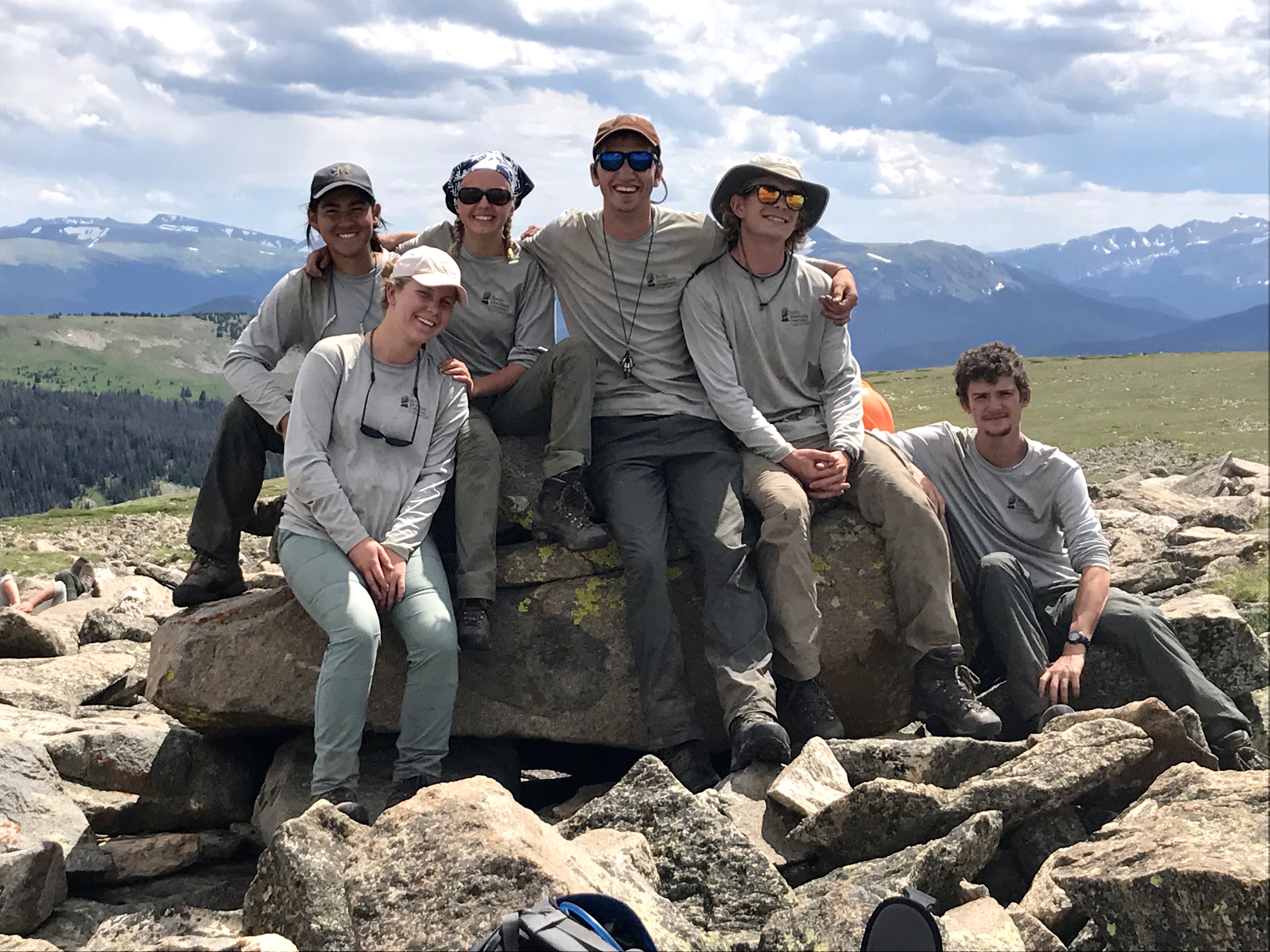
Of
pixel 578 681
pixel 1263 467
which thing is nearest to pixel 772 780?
pixel 578 681


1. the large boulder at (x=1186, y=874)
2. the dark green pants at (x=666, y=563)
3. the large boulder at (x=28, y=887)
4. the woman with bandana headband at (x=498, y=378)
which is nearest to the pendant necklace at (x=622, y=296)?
the woman with bandana headband at (x=498, y=378)

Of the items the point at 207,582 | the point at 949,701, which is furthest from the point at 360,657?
the point at 949,701

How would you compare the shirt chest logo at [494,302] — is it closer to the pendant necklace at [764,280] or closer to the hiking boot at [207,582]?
the pendant necklace at [764,280]

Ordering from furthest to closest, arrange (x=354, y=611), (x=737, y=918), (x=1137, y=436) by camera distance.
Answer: (x=1137, y=436) < (x=354, y=611) < (x=737, y=918)

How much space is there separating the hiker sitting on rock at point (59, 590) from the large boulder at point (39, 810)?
652 inches

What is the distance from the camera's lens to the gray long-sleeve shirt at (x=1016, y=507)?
1268cm

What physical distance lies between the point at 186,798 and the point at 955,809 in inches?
331

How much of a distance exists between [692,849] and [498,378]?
6.08 metres

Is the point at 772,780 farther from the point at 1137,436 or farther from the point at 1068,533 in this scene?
the point at 1137,436

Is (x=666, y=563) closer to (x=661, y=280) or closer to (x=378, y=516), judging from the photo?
(x=378, y=516)

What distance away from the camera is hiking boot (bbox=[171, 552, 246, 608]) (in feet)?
40.3

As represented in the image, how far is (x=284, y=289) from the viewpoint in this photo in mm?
12297

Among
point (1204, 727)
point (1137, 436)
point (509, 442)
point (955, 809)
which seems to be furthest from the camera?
point (1137, 436)

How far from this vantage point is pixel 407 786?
10117 mm
